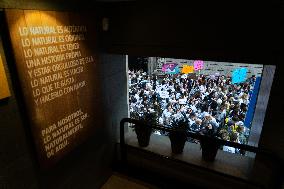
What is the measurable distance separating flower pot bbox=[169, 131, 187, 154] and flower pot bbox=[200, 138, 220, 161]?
32 cm

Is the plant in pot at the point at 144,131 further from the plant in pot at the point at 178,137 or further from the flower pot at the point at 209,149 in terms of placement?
the flower pot at the point at 209,149

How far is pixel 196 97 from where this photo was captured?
8734mm

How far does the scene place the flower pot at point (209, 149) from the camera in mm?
3205

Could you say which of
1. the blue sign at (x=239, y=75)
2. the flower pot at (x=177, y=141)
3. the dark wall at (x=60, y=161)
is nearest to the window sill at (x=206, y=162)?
the flower pot at (x=177, y=141)

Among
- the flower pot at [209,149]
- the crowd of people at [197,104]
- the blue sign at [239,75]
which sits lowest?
the crowd of people at [197,104]

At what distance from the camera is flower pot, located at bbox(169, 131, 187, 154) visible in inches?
135

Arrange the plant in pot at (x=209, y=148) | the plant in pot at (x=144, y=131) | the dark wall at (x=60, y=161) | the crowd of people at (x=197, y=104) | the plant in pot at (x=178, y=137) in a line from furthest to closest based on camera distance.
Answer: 1. the crowd of people at (x=197, y=104)
2. the plant in pot at (x=144, y=131)
3. the plant in pot at (x=178, y=137)
4. the plant in pot at (x=209, y=148)
5. the dark wall at (x=60, y=161)

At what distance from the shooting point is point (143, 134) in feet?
12.2

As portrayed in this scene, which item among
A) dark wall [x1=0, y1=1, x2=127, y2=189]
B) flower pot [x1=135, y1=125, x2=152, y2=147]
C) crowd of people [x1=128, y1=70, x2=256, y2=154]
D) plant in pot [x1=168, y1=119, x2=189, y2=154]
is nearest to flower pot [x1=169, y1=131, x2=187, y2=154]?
plant in pot [x1=168, y1=119, x2=189, y2=154]

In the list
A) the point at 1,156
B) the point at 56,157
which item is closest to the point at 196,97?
the point at 56,157

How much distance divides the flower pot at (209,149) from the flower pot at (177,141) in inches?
12.6

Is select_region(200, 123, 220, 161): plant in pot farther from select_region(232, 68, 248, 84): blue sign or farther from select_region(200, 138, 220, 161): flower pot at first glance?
select_region(232, 68, 248, 84): blue sign

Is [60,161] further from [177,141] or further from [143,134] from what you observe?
[177,141]

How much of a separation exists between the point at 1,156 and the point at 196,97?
7.62 m
